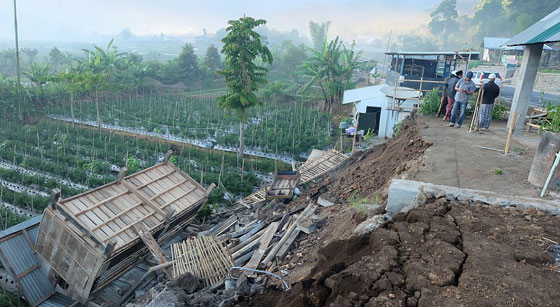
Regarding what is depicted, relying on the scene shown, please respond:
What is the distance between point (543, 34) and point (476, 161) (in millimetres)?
3278

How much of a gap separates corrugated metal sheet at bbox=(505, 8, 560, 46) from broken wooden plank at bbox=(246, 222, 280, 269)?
20.9 feet

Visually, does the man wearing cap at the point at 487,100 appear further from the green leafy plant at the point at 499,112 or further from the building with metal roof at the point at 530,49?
the green leafy plant at the point at 499,112

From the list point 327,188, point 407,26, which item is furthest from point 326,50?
point 407,26

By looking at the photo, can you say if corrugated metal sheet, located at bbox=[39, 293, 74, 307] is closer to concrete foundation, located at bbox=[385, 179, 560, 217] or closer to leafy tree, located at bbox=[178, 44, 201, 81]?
concrete foundation, located at bbox=[385, 179, 560, 217]

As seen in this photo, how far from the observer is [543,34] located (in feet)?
23.6

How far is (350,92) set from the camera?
62.6ft

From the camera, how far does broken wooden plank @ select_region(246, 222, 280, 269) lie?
565 centimetres

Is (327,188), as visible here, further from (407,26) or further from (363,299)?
(407,26)

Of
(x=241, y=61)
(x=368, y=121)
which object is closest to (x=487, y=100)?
(x=368, y=121)

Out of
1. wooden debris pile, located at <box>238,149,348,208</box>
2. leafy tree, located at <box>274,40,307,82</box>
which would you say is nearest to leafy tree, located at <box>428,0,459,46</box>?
leafy tree, located at <box>274,40,307,82</box>

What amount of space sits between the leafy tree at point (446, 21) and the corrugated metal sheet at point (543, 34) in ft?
308

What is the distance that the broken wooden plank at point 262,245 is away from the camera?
18.5ft

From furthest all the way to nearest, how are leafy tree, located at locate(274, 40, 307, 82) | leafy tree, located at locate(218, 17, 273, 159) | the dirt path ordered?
1. leafy tree, located at locate(274, 40, 307, 82)
2. leafy tree, located at locate(218, 17, 273, 159)
3. the dirt path

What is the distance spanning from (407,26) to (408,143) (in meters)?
213
